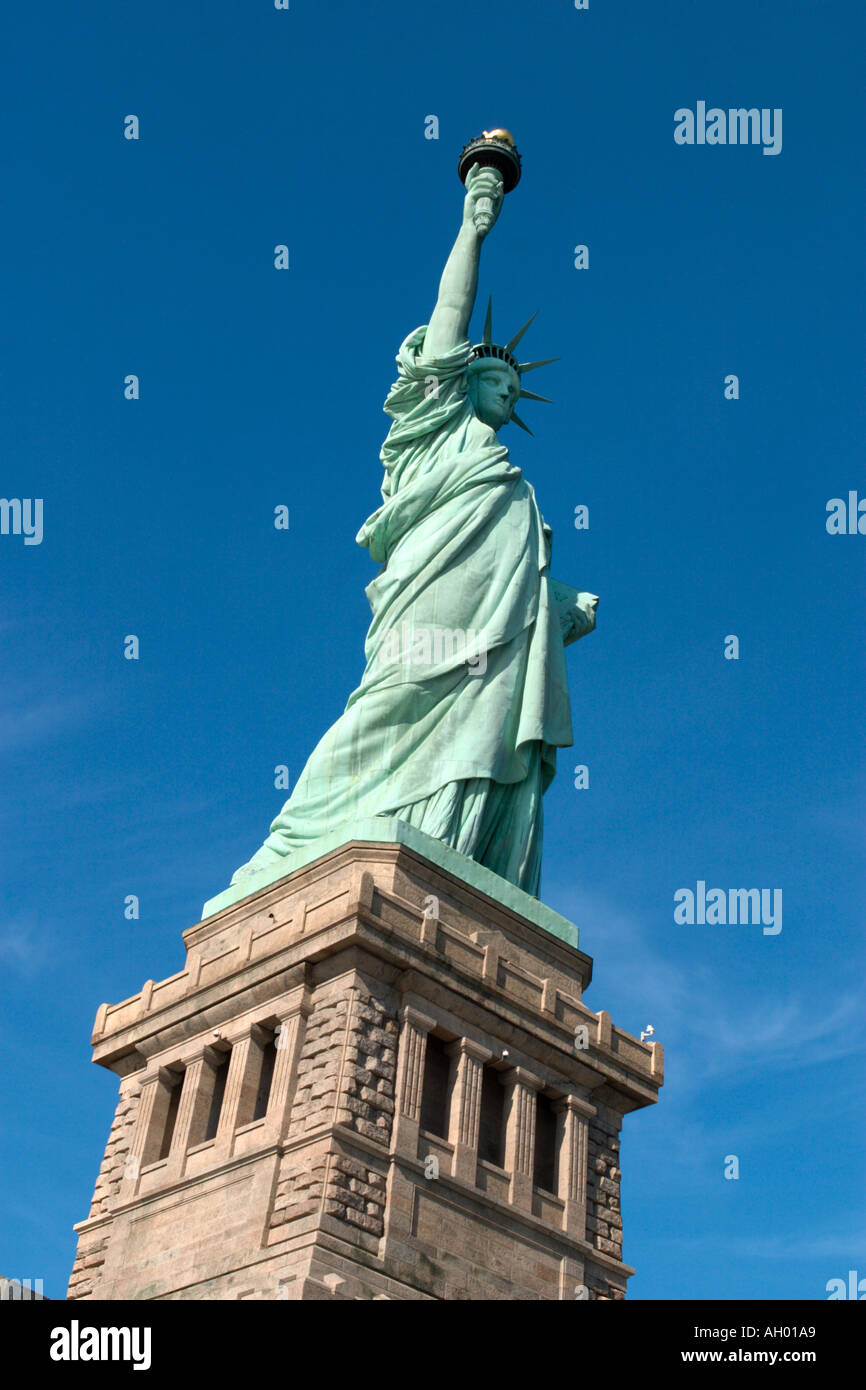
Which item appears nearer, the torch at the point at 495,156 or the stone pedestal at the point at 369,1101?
the stone pedestal at the point at 369,1101

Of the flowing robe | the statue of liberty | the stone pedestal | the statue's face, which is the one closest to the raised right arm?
the statue of liberty

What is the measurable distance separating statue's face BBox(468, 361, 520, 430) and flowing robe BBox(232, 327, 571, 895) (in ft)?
4.69

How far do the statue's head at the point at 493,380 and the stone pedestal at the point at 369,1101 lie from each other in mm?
11139

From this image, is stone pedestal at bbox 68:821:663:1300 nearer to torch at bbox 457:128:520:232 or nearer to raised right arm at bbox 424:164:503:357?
raised right arm at bbox 424:164:503:357

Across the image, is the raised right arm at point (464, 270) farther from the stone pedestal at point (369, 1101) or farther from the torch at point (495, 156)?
the stone pedestal at point (369, 1101)

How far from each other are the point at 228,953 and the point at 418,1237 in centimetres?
584

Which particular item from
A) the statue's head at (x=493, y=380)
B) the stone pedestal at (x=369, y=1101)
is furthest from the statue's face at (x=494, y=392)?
the stone pedestal at (x=369, y=1101)

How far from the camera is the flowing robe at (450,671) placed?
A: 3075 centimetres

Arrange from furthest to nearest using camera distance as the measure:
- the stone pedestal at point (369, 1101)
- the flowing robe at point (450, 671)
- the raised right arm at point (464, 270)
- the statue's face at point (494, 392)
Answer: the statue's face at point (494, 392) < the raised right arm at point (464, 270) < the flowing robe at point (450, 671) < the stone pedestal at point (369, 1101)

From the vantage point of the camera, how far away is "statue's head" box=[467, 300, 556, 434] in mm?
36562

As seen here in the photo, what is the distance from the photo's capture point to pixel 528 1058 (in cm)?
2791

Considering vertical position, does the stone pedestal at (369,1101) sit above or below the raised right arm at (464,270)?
below
